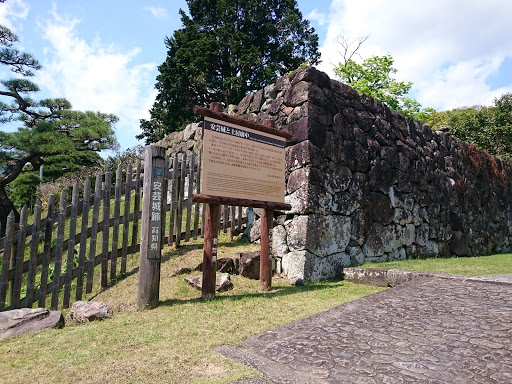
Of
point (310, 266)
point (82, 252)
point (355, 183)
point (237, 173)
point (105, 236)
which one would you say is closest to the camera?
point (82, 252)

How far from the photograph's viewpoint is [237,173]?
527 centimetres

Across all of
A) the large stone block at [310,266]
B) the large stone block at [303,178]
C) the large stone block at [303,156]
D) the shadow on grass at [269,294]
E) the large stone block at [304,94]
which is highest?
the large stone block at [304,94]

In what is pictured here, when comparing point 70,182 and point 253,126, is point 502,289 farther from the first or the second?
point 70,182

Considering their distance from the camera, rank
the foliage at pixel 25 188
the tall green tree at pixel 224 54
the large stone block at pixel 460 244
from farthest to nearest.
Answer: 1. the tall green tree at pixel 224 54
2. the foliage at pixel 25 188
3. the large stone block at pixel 460 244

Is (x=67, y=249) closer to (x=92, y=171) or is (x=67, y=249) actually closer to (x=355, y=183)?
(x=355, y=183)

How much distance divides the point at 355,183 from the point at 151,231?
3935 millimetres

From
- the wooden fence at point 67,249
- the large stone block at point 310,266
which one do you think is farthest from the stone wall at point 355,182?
the wooden fence at point 67,249

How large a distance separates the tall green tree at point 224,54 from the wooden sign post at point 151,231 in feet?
45.3

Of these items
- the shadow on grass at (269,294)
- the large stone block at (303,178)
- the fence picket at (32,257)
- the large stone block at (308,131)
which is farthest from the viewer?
the large stone block at (308,131)

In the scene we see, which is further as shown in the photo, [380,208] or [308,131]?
[380,208]

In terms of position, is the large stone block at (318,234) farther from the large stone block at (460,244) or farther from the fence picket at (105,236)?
the large stone block at (460,244)

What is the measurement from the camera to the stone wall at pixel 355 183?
6285 mm

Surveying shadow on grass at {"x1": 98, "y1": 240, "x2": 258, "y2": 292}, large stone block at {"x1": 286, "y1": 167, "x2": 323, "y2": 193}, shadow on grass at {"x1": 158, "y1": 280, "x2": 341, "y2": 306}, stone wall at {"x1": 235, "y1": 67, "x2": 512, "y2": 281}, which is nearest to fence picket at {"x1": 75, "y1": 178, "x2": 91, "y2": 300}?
shadow on grass at {"x1": 98, "y1": 240, "x2": 258, "y2": 292}

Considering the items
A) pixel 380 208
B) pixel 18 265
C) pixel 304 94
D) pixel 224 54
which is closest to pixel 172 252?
pixel 18 265
